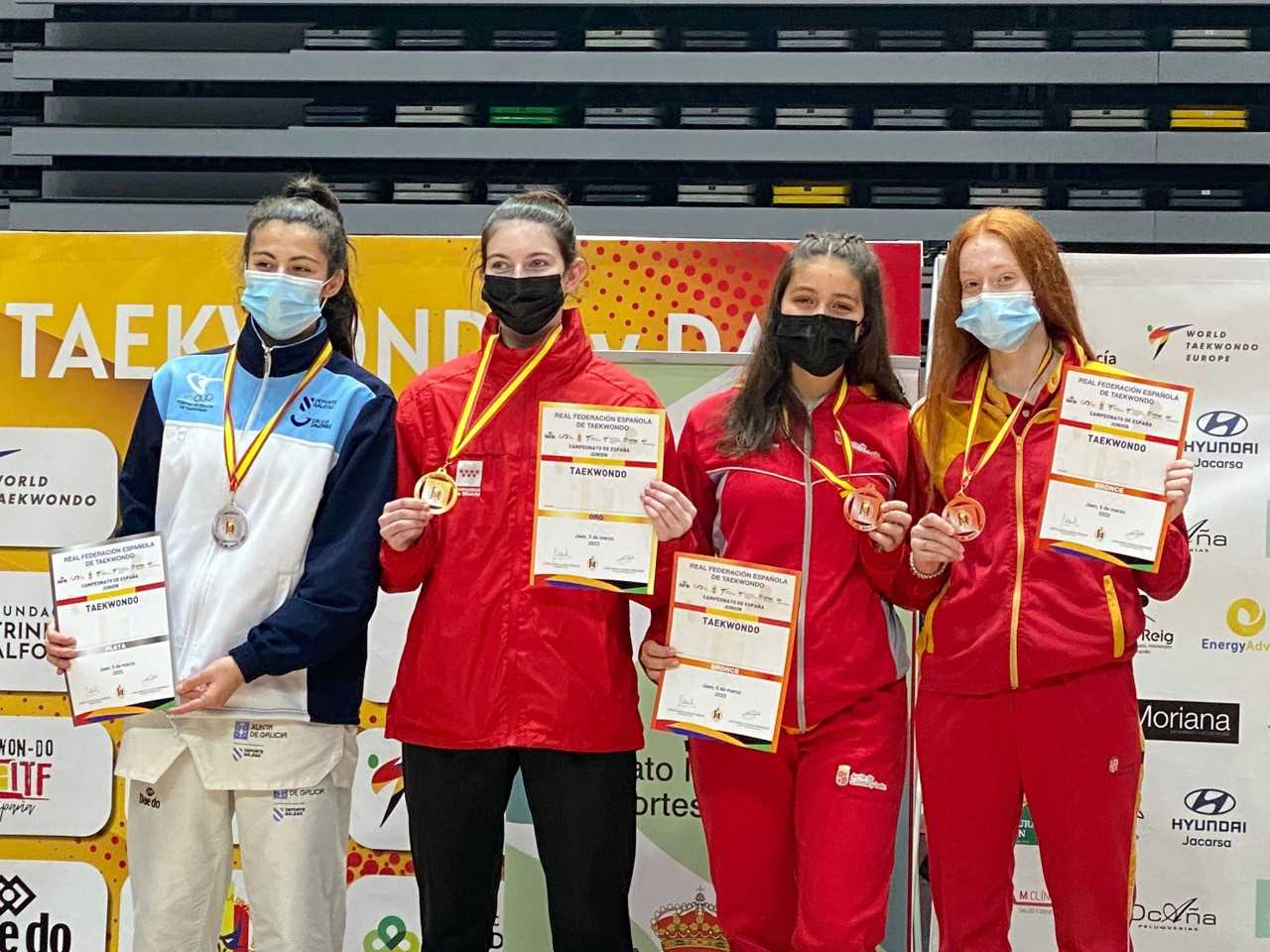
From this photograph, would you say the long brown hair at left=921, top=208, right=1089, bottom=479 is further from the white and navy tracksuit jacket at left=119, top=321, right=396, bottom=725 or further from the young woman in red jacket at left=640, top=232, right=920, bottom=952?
the white and navy tracksuit jacket at left=119, top=321, right=396, bottom=725

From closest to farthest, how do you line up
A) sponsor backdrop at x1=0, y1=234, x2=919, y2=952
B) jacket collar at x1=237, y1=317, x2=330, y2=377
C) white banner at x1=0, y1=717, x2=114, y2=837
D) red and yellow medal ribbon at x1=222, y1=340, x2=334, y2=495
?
red and yellow medal ribbon at x1=222, y1=340, x2=334, y2=495 < jacket collar at x1=237, y1=317, x2=330, y2=377 < sponsor backdrop at x1=0, y1=234, x2=919, y2=952 < white banner at x1=0, y1=717, x2=114, y2=837

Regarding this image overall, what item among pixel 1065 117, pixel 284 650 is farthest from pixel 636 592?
pixel 1065 117

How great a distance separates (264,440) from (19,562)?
4.68 feet

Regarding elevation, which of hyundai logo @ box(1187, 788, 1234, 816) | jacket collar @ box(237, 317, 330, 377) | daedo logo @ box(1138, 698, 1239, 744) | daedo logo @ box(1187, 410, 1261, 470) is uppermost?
jacket collar @ box(237, 317, 330, 377)

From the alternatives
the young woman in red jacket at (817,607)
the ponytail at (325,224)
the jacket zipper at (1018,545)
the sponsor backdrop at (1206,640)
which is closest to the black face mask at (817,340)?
the young woman in red jacket at (817,607)

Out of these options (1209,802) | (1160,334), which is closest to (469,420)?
(1160,334)

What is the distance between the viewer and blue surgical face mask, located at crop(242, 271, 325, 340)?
106 inches

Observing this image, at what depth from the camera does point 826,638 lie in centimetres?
259

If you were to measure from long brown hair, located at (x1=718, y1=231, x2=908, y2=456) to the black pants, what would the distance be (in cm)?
67

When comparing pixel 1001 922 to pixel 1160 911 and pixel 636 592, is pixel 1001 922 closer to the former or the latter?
pixel 636 592

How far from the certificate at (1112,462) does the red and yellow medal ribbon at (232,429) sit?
1.41m

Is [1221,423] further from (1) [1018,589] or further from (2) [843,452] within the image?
(2) [843,452]

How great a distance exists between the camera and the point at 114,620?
2.56m

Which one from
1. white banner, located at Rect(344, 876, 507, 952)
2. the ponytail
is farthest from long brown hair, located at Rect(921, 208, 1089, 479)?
white banner, located at Rect(344, 876, 507, 952)
